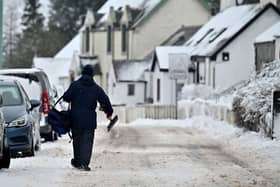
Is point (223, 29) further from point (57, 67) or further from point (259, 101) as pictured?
point (57, 67)

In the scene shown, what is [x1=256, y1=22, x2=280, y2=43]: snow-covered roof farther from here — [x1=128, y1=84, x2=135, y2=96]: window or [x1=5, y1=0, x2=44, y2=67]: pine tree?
[x1=5, y1=0, x2=44, y2=67]: pine tree

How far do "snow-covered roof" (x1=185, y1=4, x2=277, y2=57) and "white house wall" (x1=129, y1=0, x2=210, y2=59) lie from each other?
50.4 ft

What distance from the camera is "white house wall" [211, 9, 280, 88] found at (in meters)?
50.9

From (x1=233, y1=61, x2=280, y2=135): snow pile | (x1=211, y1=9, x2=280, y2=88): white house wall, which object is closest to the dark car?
(x1=233, y1=61, x2=280, y2=135): snow pile

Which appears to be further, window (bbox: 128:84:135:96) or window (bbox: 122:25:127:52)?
window (bbox: 122:25:127:52)

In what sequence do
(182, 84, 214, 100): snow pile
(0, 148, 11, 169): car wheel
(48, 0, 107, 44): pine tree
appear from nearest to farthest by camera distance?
(0, 148, 11, 169): car wheel
(182, 84, 214, 100): snow pile
(48, 0, 107, 44): pine tree

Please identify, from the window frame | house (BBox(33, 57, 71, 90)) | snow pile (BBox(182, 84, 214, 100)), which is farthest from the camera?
house (BBox(33, 57, 71, 90))

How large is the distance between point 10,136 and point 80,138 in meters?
1.90

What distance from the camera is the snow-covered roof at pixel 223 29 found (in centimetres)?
5081

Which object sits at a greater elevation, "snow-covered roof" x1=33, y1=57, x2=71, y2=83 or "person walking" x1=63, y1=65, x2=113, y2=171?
"snow-covered roof" x1=33, y1=57, x2=71, y2=83

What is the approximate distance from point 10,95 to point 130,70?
55133 millimetres

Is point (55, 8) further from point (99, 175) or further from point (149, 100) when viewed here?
point (99, 175)

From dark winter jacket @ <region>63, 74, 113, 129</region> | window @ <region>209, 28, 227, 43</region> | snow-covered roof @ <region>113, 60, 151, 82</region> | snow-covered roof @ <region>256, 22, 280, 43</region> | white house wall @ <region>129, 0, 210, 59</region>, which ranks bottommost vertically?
dark winter jacket @ <region>63, 74, 113, 129</region>

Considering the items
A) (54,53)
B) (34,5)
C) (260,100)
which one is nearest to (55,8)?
(34,5)
